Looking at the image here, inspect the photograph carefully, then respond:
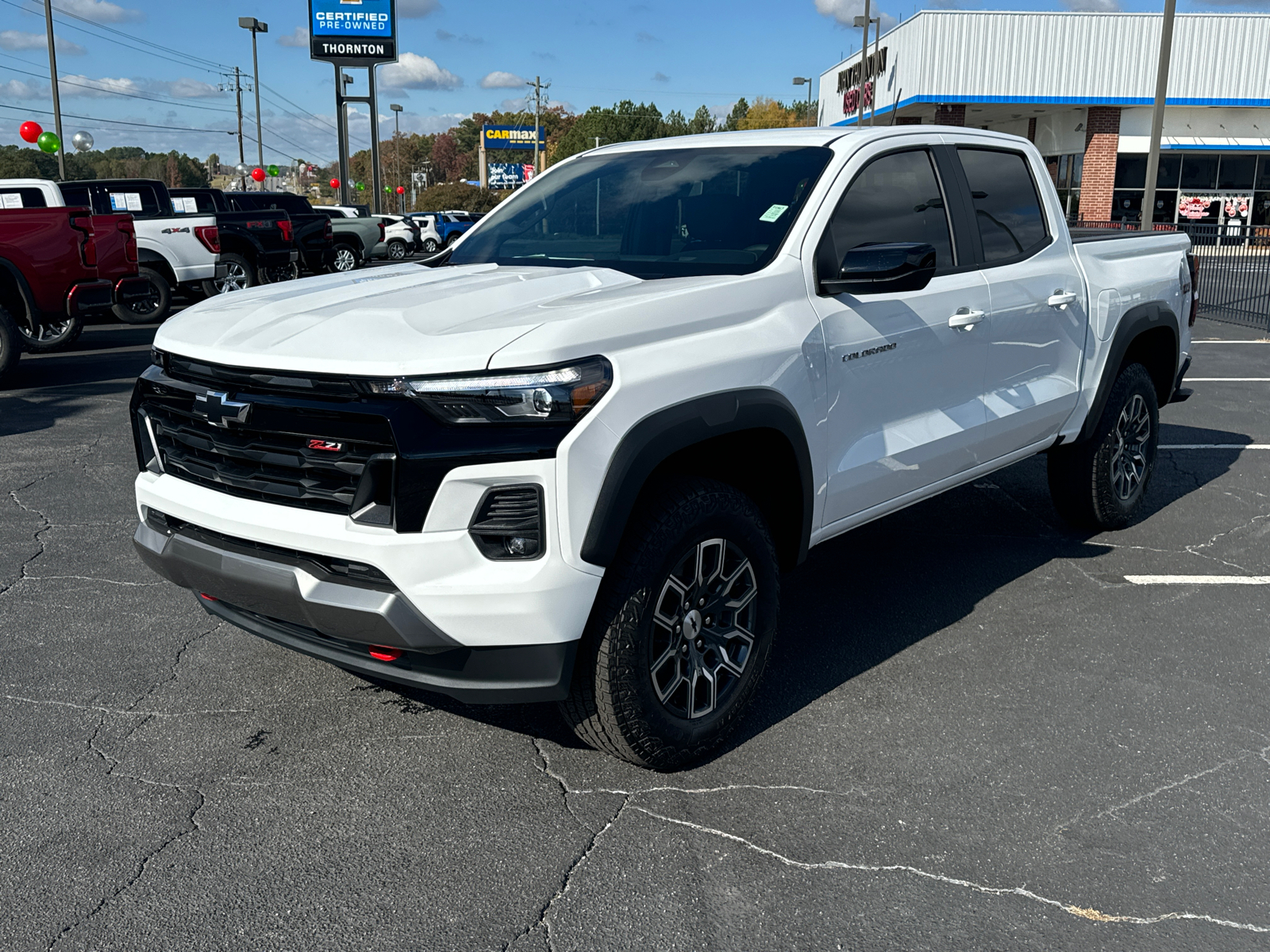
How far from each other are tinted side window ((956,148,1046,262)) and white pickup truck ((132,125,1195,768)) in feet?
0.10

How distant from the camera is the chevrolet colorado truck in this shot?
17.5 m

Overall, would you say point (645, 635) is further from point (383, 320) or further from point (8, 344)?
point (8, 344)

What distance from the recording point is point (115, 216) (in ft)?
41.2

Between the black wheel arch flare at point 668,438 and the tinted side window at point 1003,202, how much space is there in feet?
5.84

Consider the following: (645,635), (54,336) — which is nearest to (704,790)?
(645,635)

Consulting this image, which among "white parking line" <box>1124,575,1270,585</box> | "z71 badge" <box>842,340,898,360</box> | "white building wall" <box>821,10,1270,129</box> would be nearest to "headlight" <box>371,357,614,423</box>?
"z71 badge" <box>842,340,898,360</box>

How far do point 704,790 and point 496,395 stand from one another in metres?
1.40

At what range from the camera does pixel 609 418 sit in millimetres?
3027

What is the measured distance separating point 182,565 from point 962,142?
11.8 feet

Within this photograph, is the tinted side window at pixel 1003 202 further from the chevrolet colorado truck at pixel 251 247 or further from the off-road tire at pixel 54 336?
the chevrolet colorado truck at pixel 251 247

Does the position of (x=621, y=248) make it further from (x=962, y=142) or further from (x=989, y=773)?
(x=989, y=773)

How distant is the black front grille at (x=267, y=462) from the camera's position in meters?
3.05

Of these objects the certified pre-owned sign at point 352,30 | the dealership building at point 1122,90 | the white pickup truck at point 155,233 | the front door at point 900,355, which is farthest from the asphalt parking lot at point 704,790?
the certified pre-owned sign at point 352,30

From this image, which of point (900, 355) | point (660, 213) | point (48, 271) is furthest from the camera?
point (48, 271)
